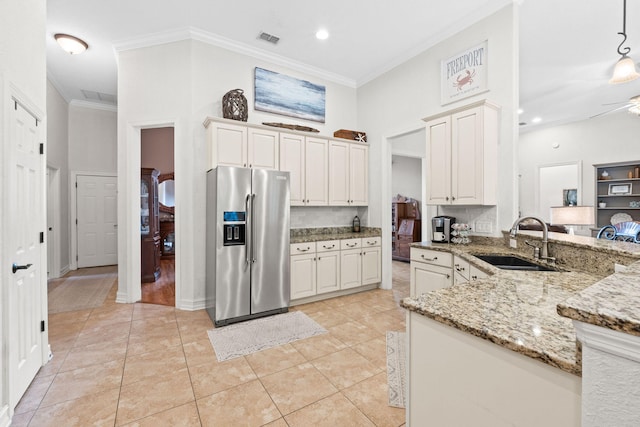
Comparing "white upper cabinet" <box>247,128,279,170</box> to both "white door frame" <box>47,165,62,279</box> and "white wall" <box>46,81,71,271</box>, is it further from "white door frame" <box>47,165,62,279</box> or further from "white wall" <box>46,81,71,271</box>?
"white door frame" <box>47,165,62,279</box>

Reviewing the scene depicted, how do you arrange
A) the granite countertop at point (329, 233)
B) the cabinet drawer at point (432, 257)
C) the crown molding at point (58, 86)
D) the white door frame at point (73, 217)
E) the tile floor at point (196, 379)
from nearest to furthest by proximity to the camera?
the tile floor at point (196, 379), the cabinet drawer at point (432, 257), the granite countertop at point (329, 233), the crown molding at point (58, 86), the white door frame at point (73, 217)

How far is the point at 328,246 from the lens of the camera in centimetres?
401

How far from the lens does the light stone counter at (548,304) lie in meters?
0.67

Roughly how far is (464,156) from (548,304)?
7.14ft

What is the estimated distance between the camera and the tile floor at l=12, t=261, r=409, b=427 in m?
1.81

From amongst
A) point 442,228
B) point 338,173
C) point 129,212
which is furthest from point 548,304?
point 129,212

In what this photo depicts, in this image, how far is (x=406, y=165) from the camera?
7.46 meters

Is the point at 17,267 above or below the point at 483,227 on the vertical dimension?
below

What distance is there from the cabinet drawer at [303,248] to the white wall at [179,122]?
1161 millimetres

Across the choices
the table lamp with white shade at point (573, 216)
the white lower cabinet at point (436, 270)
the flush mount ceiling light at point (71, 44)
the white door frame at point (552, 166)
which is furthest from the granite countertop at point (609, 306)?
the white door frame at point (552, 166)

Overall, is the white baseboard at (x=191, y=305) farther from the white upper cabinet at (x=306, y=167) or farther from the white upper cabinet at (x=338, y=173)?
the white upper cabinet at (x=338, y=173)

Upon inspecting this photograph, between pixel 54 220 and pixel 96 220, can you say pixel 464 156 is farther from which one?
pixel 96 220

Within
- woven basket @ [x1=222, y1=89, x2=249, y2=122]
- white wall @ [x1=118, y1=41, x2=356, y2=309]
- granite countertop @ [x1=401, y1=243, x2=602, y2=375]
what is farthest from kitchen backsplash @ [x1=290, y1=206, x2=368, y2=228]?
granite countertop @ [x1=401, y1=243, x2=602, y2=375]

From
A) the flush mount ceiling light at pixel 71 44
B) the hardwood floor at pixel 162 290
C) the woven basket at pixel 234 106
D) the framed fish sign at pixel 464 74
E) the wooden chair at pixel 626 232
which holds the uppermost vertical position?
the flush mount ceiling light at pixel 71 44
